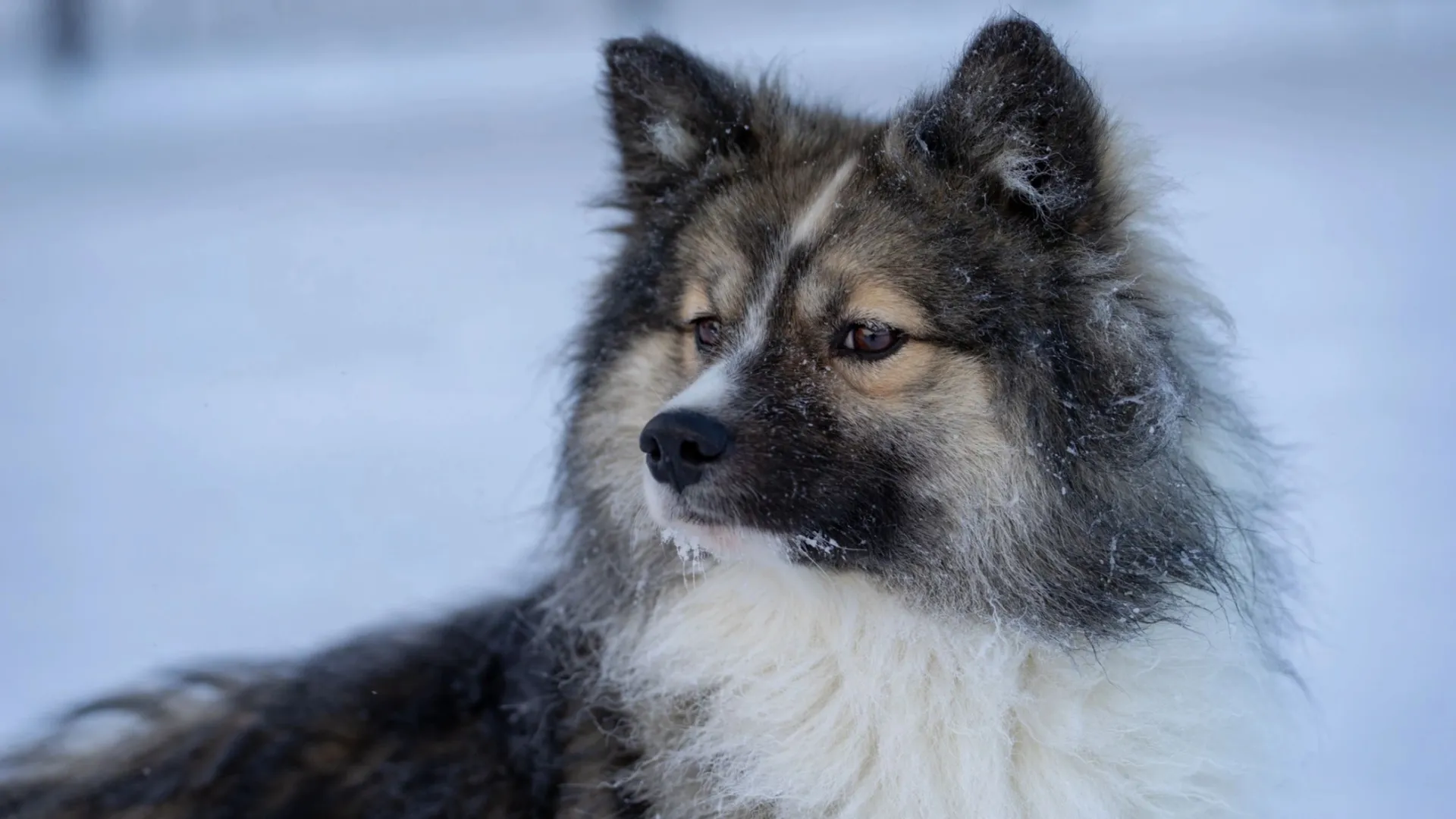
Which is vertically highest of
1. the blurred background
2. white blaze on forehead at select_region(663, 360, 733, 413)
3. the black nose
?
white blaze on forehead at select_region(663, 360, 733, 413)

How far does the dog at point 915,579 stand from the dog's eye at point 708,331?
0.09 m

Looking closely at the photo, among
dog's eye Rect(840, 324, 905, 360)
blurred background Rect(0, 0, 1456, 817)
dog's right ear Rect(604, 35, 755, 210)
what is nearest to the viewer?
dog's eye Rect(840, 324, 905, 360)

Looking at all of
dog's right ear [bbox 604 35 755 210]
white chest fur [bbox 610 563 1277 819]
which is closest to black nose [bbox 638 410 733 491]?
white chest fur [bbox 610 563 1277 819]

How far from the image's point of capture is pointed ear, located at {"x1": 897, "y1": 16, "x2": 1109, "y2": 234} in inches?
98.0

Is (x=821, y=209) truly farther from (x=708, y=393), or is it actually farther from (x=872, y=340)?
(x=708, y=393)

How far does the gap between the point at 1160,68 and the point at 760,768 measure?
26.0 ft

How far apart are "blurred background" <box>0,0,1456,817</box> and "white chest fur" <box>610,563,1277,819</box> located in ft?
1.70

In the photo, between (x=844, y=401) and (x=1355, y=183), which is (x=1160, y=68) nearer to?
(x=1355, y=183)

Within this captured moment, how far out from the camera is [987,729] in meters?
2.51

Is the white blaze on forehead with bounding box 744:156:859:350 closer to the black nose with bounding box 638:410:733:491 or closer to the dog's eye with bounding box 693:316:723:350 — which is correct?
the dog's eye with bounding box 693:316:723:350

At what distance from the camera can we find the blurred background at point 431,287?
13.8ft

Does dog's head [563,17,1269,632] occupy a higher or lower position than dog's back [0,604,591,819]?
higher

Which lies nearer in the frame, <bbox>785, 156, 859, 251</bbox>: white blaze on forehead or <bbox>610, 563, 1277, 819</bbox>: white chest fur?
<bbox>610, 563, 1277, 819</bbox>: white chest fur

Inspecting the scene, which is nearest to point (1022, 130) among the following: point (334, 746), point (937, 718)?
point (937, 718)
